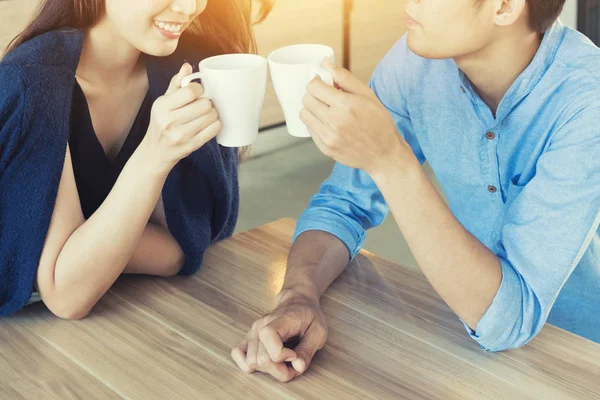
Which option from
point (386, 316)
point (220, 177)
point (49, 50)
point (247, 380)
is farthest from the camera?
point (220, 177)

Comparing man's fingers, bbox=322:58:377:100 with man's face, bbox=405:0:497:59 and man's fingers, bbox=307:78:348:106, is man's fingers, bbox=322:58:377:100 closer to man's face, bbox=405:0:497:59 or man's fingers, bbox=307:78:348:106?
man's fingers, bbox=307:78:348:106

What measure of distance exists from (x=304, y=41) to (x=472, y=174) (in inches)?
98.0

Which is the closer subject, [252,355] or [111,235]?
[252,355]

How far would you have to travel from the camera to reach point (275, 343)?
2.74 ft

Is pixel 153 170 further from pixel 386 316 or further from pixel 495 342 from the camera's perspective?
pixel 495 342

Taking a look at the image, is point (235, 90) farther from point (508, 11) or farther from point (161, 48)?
point (508, 11)

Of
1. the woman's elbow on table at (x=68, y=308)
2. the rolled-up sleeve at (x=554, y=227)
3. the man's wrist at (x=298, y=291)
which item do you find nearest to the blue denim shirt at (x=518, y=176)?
the rolled-up sleeve at (x=554, y=227)

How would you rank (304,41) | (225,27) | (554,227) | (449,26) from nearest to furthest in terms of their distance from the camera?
(554,227) < (449,26) < (225,27) < (304,41)

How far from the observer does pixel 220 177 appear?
46.8 inches

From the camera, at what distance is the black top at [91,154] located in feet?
3.81

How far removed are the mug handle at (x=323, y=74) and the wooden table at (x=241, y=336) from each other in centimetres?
32

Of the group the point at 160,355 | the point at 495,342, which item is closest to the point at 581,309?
the point at 495,342

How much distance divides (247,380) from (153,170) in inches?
12.2

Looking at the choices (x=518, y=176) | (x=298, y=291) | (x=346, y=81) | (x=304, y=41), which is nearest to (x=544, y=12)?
(x=518, y=176)
